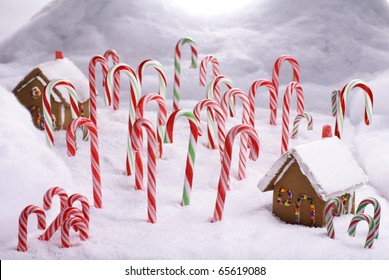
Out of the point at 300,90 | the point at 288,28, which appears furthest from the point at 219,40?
the point at 300,90

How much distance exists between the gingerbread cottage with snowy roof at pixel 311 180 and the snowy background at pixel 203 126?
0.34ft

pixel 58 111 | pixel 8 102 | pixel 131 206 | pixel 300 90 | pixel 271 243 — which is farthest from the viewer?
pixel 300 90

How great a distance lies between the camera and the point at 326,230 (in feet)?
11.0

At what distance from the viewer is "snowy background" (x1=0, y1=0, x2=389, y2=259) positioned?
10.6 feet

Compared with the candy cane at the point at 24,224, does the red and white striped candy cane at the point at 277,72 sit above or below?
above

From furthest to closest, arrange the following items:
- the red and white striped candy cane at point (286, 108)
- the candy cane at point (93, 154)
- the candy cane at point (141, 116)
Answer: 1. the red and white striped candy cane at point (286, 108)
2. the candy cane at point (141, 116)
3. the candy cane at point (93, 154)

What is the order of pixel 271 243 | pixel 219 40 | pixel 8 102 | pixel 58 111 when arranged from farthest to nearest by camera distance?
1. pixel 219 40
2. pixel 58 111
3. pixel 8 102
4. pixel 271 243

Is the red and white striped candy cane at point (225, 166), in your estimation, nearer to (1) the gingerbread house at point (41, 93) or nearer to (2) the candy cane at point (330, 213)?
(2) the candy cane at point (330, 213)

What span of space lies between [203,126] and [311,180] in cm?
186

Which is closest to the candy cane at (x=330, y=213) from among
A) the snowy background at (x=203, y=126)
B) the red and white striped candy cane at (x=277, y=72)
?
the snowy background at (x=203, y=126)

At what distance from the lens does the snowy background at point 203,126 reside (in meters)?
3.22

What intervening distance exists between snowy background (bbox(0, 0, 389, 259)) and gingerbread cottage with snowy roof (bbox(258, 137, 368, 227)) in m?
0.10

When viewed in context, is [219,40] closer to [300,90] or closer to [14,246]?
[300,90]

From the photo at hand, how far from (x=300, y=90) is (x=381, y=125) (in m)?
0.79
